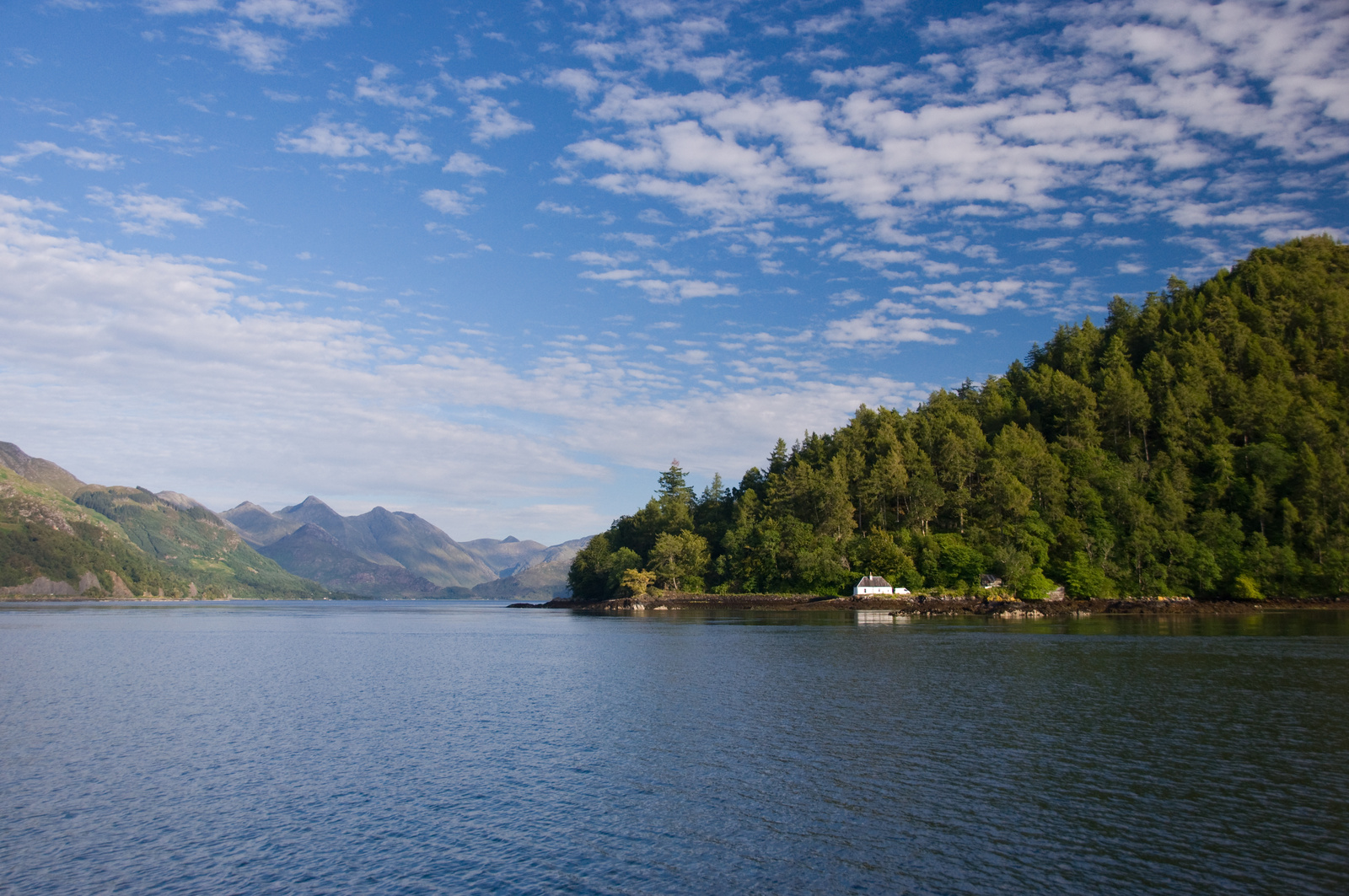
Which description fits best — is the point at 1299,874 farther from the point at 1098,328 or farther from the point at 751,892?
the point at 1098,328

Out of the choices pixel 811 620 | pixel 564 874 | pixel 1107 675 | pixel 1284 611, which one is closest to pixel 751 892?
pixel 564 874

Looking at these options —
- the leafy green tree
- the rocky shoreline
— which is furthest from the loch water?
the leafy green tree

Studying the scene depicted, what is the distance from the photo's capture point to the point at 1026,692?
42.7m

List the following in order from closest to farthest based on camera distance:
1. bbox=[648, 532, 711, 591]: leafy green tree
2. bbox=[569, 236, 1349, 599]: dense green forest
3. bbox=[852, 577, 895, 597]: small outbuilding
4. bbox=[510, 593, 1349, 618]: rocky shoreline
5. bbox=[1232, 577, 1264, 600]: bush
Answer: bbox=[510, 593, 1349, 618]: rocky shoreline, bbox=[1232, 577, 1264, 600]: bush, bbox=[569, 236, 1349, 599]: dense green forest, bbox=[852, 577, 895, 597]: small outbuilding, bbox=[648, 532, 711, 591]: leafy green tree

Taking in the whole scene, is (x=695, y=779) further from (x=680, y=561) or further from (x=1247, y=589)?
(x=680, y=561)

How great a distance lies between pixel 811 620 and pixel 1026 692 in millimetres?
68848

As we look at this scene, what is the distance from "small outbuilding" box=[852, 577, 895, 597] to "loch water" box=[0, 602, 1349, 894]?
255 ft

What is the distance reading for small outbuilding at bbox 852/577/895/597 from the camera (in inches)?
5305

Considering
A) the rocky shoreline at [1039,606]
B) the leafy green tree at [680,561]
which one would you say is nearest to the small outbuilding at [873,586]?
the rocky shoreline at [1039,606]

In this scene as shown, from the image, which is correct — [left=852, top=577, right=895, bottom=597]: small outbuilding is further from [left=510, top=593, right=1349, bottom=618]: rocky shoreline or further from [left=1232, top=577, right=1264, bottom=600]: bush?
[left=1232, top=577, right=1264, bottom=600]: bush

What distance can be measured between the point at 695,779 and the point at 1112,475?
131 meters

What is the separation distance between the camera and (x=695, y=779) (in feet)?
89.1

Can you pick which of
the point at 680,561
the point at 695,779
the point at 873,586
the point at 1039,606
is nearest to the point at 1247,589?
the point at 1039,606

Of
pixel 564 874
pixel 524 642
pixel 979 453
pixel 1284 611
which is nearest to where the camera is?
pixel 564 874
